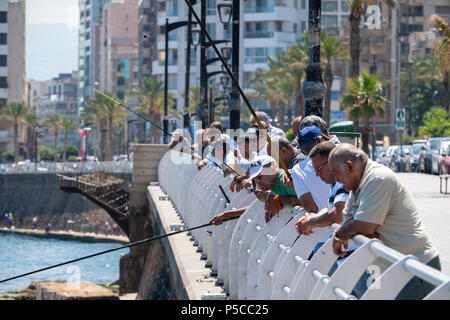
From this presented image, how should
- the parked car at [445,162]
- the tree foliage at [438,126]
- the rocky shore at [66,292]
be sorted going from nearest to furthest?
the parked car at [445,162]
the rocky shore at [66,292]
the tree foliage at [438,126]

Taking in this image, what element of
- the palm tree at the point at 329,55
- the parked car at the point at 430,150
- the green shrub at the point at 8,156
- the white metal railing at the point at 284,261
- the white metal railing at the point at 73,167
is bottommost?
the green shrub at the point at 8,156

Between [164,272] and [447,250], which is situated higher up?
[447,250]

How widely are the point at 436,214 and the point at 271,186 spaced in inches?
462

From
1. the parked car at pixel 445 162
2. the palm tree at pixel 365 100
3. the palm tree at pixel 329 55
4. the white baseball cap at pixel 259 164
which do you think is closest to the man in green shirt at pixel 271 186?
the white baseball cap at pixel 259 164

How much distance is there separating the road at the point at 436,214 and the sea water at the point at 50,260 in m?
25.5

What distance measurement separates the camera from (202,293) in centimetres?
785

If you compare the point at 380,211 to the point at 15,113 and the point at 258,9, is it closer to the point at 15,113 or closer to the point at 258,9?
the point at 258,9

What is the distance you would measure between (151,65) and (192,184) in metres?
105

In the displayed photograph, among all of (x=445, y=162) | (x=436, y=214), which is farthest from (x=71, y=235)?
(x=436, y=214)

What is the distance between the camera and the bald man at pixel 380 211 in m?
4.60

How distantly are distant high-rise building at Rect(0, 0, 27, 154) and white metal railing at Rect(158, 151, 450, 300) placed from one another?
102 m

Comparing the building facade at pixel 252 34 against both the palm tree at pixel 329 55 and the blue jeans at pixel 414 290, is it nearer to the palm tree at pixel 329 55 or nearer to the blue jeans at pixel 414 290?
the palm tree at pixel 329 55

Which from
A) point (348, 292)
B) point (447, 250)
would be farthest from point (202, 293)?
point (447, 250)
